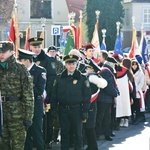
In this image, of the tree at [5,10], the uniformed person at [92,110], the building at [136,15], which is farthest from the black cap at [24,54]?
the building at [136,15]

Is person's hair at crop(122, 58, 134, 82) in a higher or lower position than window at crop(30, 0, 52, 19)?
lower

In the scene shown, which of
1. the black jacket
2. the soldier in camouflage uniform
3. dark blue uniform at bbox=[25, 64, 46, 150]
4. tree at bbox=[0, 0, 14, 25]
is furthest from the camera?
tree at bbox=[0, 0, 14, 25]

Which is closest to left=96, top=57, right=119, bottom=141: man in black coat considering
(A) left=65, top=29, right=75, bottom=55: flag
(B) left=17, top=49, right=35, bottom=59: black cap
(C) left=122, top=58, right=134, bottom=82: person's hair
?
(C) left=122, top=58, right=134, bottom=82: person's hair

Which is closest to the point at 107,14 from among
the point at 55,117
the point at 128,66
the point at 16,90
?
the point at 128,66

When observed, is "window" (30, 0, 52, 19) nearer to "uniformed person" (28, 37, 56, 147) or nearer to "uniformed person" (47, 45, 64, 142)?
"uniformed person" (47, 45, 64, 142)

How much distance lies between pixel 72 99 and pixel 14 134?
160 cm

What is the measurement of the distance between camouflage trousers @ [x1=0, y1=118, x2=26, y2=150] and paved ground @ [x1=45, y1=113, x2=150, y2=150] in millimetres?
2849

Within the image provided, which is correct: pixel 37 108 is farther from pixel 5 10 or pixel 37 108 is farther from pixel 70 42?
pixel 5 10

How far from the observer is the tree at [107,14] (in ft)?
157

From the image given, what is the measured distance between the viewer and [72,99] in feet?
26.8

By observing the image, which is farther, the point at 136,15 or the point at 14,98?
the point at 136,15

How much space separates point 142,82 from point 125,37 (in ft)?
139

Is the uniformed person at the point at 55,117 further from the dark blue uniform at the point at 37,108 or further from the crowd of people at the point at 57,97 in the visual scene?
the dark blue uniform at the point at 37,108

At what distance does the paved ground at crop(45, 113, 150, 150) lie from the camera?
975 centimetres
